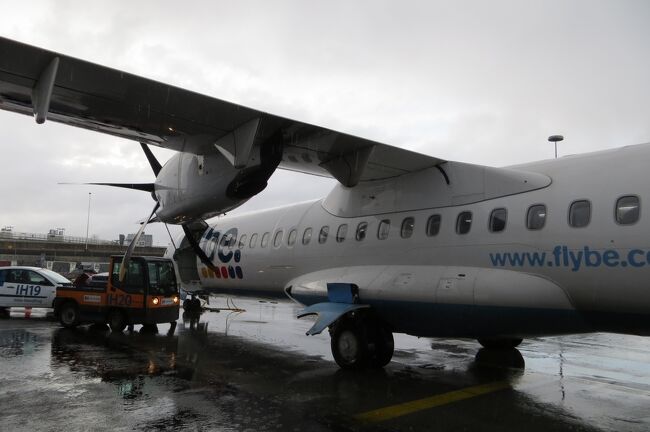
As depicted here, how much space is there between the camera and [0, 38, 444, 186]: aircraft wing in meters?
6.03

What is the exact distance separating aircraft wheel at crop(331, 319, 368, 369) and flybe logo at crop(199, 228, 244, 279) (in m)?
4.58

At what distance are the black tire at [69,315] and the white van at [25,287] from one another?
292 centimetres

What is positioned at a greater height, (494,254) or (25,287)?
(494,254)

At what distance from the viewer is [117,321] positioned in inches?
526

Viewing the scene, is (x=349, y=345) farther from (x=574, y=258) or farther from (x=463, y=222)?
(x=574, y=258)

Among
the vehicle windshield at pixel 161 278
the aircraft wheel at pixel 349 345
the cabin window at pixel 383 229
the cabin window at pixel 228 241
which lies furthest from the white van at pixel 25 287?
the cabin window at pixel 383 229

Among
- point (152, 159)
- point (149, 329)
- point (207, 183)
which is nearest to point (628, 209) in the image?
point (207, 183)

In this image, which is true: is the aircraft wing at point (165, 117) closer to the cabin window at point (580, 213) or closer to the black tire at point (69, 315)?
the cabin window at point (580, 213)

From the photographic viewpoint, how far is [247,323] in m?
16.2

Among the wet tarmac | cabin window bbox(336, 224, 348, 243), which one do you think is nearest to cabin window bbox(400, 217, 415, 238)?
cabin window bbox(336, 224, 348, 243)

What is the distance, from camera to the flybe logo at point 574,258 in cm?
634

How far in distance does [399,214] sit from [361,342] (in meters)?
2.49

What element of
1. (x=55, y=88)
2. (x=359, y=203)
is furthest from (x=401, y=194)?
(x=55, y=88)

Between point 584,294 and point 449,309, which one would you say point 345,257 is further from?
point 584,294
